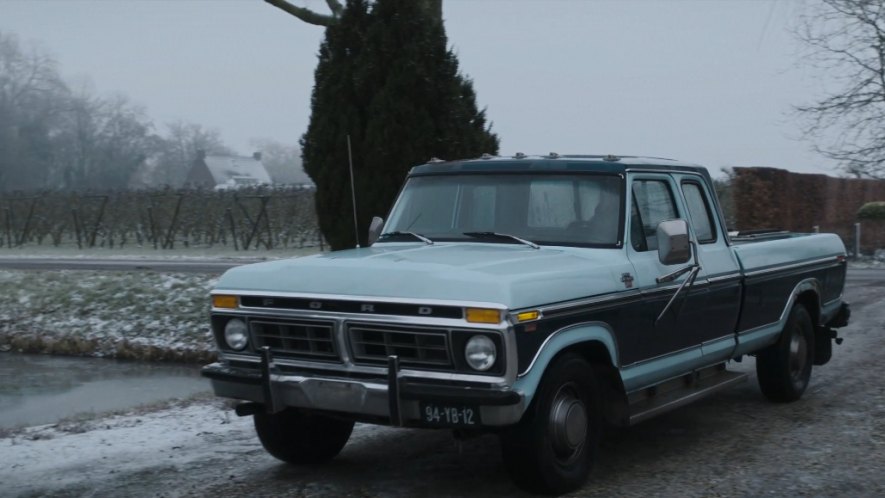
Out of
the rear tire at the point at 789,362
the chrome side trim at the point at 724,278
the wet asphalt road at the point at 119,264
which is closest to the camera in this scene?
the chrome side trim at the point at 724,278

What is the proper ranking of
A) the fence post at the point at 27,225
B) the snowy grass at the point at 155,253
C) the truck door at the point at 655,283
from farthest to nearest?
the fence post at the point at 27,225 → the snowy grass at the point at 155,253 → the truck door at the point at 655,283

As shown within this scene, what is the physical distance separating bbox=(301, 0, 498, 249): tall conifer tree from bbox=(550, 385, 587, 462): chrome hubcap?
6506 millimetres

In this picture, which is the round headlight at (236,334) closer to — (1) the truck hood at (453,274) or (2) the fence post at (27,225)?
(1) the truck hood at (453,274)

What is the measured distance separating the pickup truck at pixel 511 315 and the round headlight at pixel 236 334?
2cm

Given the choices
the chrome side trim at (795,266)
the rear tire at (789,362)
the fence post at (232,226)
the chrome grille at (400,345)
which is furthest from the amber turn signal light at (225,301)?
the fence post at (232,226)

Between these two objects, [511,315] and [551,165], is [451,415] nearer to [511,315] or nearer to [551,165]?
[511,315]

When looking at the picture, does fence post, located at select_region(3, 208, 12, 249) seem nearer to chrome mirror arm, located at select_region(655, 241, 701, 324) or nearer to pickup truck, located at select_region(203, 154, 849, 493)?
pickup truck, located at select_region(203, 154, 849, 493)

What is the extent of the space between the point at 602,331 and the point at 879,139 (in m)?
22.4

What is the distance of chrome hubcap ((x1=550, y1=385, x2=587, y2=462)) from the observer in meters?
6.01

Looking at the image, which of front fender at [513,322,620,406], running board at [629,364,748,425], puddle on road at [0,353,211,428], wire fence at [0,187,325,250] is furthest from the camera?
wire fence at [0,187,325,250]

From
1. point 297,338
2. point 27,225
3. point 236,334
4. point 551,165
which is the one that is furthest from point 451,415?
point 27,225

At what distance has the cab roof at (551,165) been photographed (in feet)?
23.6

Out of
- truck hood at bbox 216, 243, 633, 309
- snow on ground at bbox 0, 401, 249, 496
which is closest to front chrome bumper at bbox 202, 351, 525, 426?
truck hood at bbox 216, 243, 633, 309

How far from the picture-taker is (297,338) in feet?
20.2
